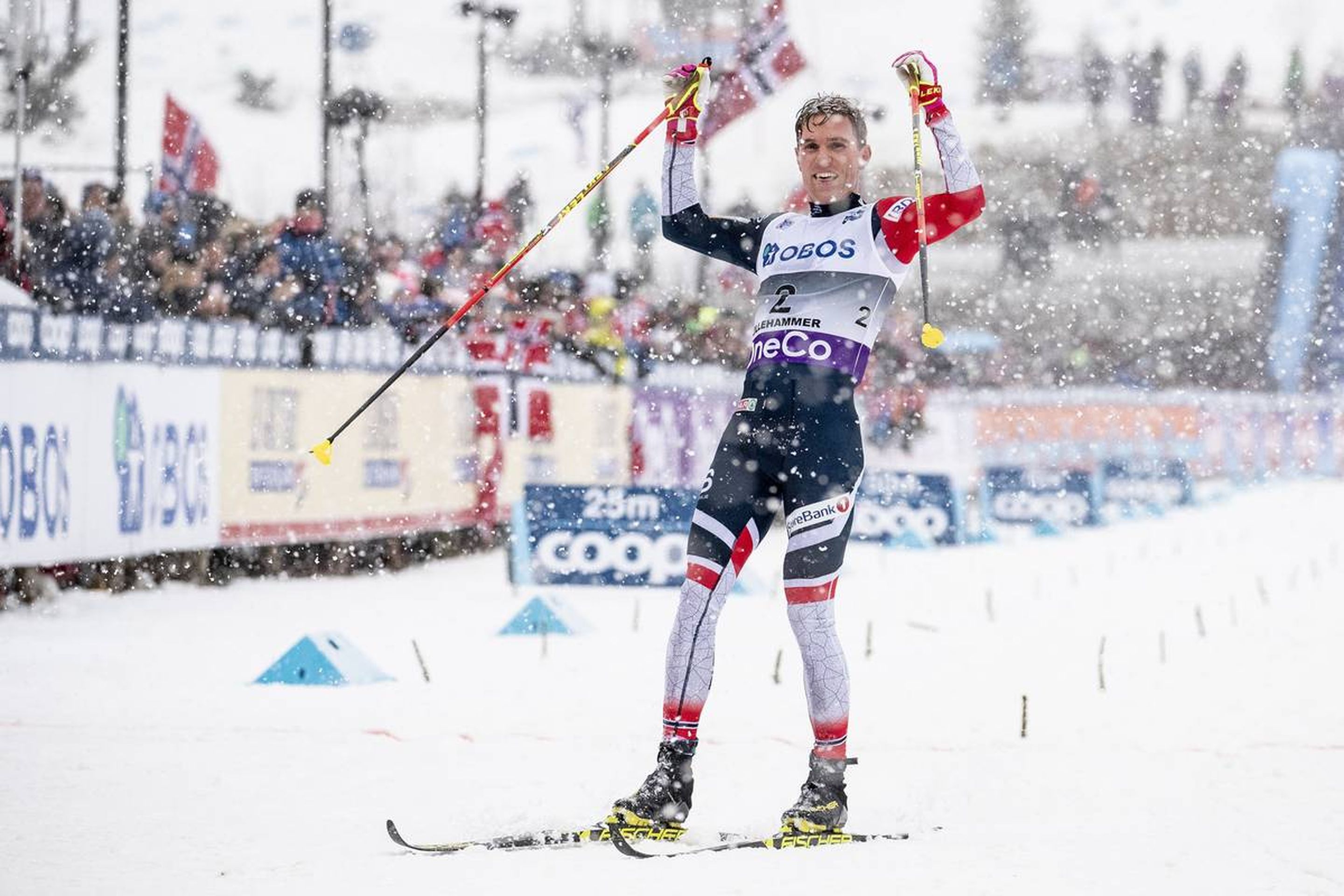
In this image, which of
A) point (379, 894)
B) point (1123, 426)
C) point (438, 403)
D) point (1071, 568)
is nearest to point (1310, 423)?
point (1123, 426)

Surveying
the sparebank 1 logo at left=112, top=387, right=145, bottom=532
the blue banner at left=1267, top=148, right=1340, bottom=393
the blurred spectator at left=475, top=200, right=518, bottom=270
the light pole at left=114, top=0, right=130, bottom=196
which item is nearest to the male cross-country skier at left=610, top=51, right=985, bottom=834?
the sparebank 1 logo at left=112, top=387, right=145, bottom=532

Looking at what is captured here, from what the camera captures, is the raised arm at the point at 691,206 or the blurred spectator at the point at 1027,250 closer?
the raised arm at the point at 691,206

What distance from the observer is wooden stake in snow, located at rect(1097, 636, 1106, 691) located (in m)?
7.62

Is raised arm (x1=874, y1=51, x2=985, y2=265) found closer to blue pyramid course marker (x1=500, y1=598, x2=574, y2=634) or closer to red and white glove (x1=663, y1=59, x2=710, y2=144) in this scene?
red and white glove (x1=663, y1=59, x2=710, y2=144)

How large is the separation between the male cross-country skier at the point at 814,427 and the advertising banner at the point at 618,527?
26.3 ft

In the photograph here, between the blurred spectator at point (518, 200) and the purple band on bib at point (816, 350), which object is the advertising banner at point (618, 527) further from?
the blurred spectator at point (518, 200)

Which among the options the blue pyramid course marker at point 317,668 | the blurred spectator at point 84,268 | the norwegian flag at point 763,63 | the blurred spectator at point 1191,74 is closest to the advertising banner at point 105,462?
the blurred spectator at point 84,268

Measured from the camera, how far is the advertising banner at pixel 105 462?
10.4 m

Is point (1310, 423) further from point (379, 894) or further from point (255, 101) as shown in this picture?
point (379, 894)

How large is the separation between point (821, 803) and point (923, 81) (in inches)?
85.1

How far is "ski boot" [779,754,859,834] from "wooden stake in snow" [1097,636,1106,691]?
10.0ft

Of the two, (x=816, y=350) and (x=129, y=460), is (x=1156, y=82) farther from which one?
(x=816, y=350)

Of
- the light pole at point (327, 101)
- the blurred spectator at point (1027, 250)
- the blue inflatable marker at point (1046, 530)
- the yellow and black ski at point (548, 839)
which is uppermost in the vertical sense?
the blurred spectator at point (1027, 250)

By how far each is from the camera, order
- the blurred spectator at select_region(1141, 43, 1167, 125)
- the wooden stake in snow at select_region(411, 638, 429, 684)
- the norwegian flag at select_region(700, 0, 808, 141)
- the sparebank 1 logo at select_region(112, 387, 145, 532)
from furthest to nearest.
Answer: the blurred spectator at select_region(1141, 43, 1167, 125) → the norwegian flag at select_region(700, 0, 808, 141) → the sparebank 1 logo at select_region(112, 387, 145, 532) → the wooden stake in snow at select_region(411, 638, 429, 684)
